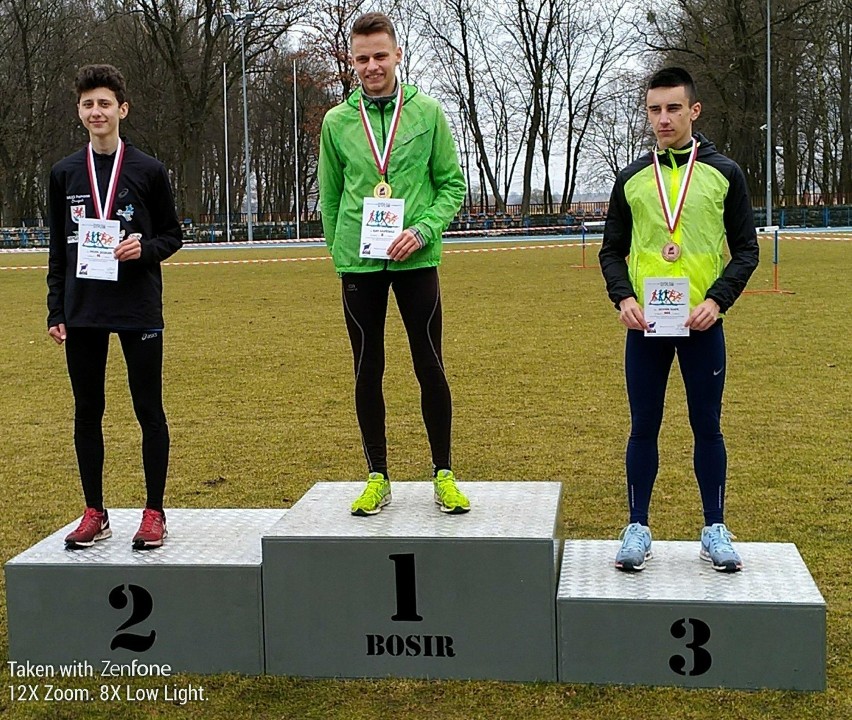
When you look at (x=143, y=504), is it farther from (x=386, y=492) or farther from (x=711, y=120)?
(x=711, y=120)

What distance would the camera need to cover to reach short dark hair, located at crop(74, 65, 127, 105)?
158 inches

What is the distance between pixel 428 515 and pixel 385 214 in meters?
1.04

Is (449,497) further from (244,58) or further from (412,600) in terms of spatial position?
(244,58)

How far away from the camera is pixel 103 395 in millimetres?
4078

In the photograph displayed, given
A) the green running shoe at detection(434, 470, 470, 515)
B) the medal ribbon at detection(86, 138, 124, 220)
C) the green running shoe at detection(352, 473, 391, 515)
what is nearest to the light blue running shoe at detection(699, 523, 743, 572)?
the green running shoe at detection(434, 470, 470, 515)

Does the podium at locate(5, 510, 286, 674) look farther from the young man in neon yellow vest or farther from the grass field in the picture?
the young man in neon yellow vest

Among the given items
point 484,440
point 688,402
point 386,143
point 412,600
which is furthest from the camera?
point 484,440

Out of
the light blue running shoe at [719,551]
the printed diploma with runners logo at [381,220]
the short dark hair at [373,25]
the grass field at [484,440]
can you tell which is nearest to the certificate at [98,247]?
the printed diploma with runners logo at [381,220]

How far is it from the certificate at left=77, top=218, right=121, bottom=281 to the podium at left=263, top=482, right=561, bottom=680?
1.07 metres

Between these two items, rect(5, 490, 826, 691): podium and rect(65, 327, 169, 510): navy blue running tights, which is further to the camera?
rect(65, 327, 169, 510): navy blue running tights

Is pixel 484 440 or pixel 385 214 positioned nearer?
pixel 385 214

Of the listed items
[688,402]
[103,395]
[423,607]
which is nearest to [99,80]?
[103,395]

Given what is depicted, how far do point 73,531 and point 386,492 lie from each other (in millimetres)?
1103

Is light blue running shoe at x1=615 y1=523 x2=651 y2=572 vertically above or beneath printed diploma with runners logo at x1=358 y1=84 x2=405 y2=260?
beneath
